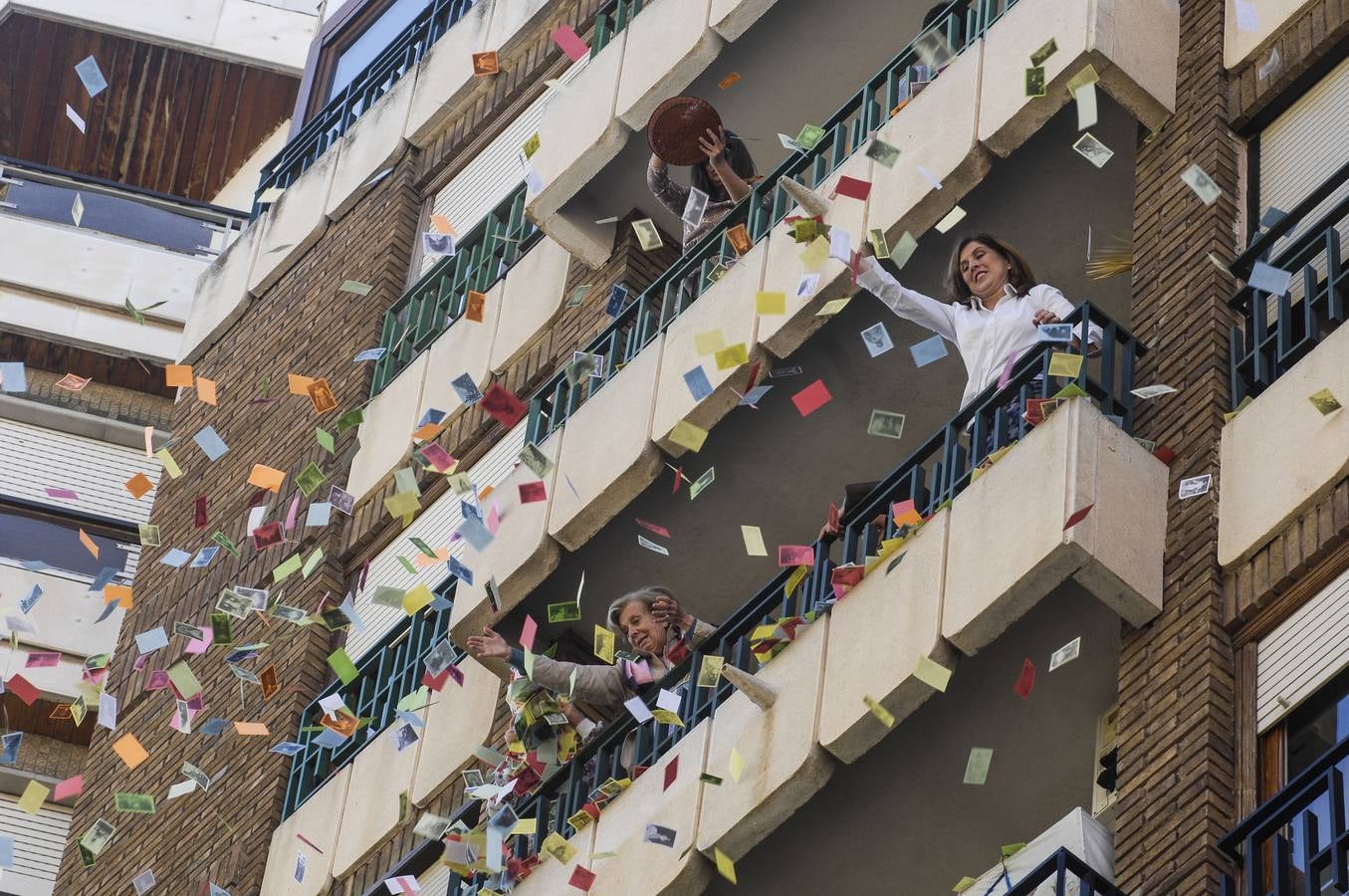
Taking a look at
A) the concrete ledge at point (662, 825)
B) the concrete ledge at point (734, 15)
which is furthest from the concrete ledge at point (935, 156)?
the concrete ledge at point (662, 825)

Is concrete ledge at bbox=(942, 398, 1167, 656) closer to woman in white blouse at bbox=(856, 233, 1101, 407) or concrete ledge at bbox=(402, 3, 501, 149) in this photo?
woman in white blouse at bbox=(856, 233, 1101, 407)

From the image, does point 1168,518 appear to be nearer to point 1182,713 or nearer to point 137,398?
point 1182,713

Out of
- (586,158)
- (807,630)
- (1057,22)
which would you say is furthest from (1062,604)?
(586,158)

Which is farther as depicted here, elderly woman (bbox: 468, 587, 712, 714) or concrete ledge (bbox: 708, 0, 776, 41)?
concrete ledge (bbox: 708, 0, 776, 41)

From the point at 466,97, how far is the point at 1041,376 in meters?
8.57

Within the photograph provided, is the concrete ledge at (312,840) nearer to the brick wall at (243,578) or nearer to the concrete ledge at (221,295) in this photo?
the brick wall at (243,578)

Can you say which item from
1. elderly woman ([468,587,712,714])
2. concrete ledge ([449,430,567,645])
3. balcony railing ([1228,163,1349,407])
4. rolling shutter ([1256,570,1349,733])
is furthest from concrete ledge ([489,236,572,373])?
rolling shutter ([1256,570,1349,733])

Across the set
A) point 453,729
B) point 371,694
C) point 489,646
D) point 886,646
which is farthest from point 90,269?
point 886,646

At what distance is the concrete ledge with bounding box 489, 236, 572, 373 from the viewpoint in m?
16.5

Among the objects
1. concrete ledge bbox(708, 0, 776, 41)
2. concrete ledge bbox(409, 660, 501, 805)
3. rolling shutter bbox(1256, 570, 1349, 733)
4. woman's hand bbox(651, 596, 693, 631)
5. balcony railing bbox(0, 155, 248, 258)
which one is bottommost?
rolling shutter bbox(1256, 570, 1349, 733)

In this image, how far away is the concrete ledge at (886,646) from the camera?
36.6 ft

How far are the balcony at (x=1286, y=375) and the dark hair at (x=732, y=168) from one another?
399 centimetres

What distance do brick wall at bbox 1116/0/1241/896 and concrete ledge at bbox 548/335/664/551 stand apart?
9.76 ft

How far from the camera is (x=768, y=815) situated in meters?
11.6
